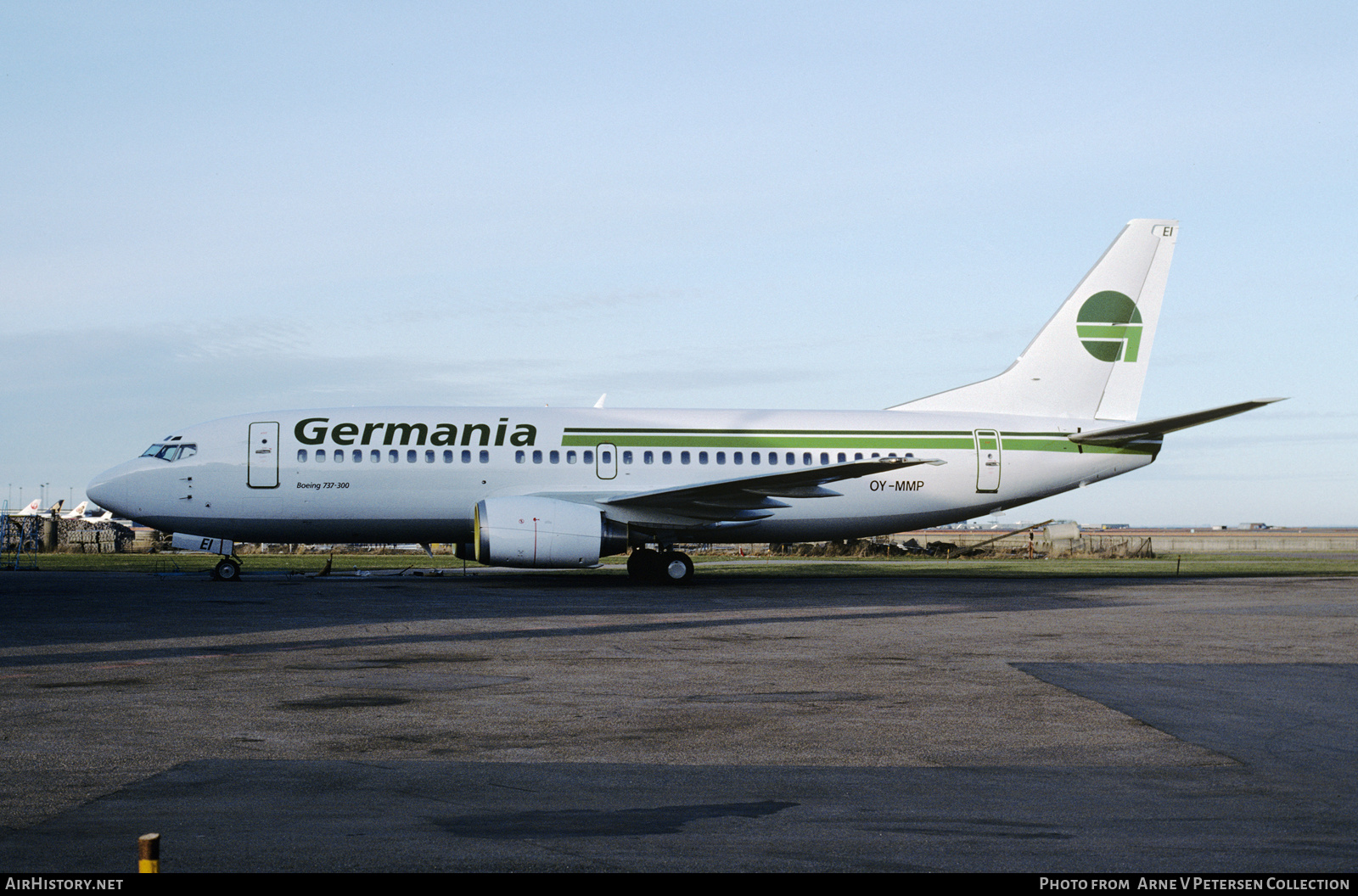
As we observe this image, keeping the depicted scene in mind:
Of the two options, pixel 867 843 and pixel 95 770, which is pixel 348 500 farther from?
pixel 867 843

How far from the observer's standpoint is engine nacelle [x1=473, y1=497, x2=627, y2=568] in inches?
864

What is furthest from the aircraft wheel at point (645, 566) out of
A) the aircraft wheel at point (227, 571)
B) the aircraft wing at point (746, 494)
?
the aircraft wheel at point (227, 571)

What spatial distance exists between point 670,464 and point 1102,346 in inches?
453

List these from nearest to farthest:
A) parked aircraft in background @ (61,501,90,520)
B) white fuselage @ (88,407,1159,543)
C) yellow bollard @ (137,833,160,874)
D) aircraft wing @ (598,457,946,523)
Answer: yellow bollard @ (137,833,160,874) → aircraft wing @ (598,457,946,523) → white fuselage @ (88,407,1159,543) → parked aircraft in background @ (61,501,90,520)

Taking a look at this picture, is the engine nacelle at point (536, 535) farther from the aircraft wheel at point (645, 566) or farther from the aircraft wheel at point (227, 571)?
the aircraft wheel at point (227, 571)

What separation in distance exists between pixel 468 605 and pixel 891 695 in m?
10.4

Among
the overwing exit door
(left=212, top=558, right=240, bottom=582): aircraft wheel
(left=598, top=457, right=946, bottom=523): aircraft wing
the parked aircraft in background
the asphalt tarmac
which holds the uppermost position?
the overwing exit door

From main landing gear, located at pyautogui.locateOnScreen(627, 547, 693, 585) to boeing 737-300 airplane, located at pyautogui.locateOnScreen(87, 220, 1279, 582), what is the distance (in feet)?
0.15

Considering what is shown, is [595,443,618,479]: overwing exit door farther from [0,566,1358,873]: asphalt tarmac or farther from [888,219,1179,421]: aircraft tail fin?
[0,566,1358,873]: asphalt tarmac

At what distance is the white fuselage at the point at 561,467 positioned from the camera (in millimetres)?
23844

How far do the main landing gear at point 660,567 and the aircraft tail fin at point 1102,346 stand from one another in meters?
8.92

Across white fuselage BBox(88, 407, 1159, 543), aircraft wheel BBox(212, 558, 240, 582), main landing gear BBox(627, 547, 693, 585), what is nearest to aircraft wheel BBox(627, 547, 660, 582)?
main landing gear BBox(627, 547, 693, 585)

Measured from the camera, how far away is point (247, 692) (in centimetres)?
886
